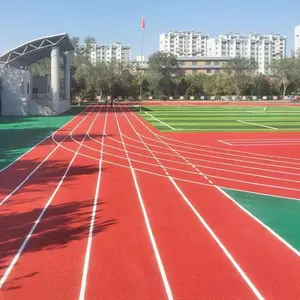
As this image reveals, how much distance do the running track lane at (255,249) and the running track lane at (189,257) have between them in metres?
0.24

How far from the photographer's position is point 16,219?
802 centimetres

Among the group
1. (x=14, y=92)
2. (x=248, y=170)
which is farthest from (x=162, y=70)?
(x=248, y=170)

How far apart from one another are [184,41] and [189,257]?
7290 inches

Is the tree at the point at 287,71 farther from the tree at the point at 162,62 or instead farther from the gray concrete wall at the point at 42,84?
the gray concrete wall at the point at 42,84

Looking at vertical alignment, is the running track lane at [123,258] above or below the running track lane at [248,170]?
below

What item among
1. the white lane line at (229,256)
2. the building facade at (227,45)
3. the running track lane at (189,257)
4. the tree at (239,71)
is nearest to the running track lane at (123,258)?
the running track lane at (189,257)

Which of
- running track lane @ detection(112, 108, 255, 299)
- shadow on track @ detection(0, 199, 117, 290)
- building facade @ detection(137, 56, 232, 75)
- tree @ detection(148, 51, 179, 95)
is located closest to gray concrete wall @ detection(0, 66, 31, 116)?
shadow on track @ detection(0, 199, 117, 290)

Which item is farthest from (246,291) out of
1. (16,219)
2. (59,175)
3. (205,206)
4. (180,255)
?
(59,175)

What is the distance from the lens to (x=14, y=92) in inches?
1478

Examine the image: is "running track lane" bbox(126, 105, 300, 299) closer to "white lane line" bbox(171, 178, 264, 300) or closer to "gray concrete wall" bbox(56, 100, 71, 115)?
A: "white lane line" bbox(171, 178, 264, 300)

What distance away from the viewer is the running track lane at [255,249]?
16.9 ft

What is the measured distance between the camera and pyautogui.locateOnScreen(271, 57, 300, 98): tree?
87.2 meters

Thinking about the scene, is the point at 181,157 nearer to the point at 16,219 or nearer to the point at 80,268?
the point at 16,219

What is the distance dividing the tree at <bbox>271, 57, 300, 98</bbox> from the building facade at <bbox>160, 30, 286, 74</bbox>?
72161 millimetres
